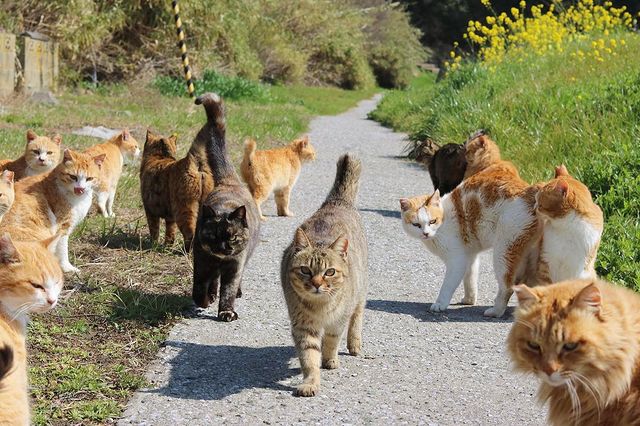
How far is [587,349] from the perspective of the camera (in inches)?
108

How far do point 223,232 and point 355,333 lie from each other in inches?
42.5

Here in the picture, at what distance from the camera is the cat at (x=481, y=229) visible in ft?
17.3

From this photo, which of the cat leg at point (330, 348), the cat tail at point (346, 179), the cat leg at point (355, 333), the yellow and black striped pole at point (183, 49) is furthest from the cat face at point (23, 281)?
the yellow and black striped pole at point (183, 49)

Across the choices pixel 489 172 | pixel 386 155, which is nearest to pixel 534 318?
pixel 489 172

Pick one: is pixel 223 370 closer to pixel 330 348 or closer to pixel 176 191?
pixel 330 348

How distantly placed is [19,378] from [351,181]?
268 cm

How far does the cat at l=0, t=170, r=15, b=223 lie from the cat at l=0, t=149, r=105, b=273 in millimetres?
54

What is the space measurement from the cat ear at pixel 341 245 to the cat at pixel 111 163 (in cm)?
336

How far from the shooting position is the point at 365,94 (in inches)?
1332

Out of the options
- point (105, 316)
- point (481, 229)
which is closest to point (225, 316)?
point (105, 316)

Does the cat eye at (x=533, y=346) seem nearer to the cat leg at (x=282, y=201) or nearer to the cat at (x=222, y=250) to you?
the cat at (x=222, y=250)

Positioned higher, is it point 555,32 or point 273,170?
point 555,32

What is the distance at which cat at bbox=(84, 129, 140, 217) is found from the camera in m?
7.30

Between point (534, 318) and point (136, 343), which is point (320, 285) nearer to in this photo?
point (136, 343)
